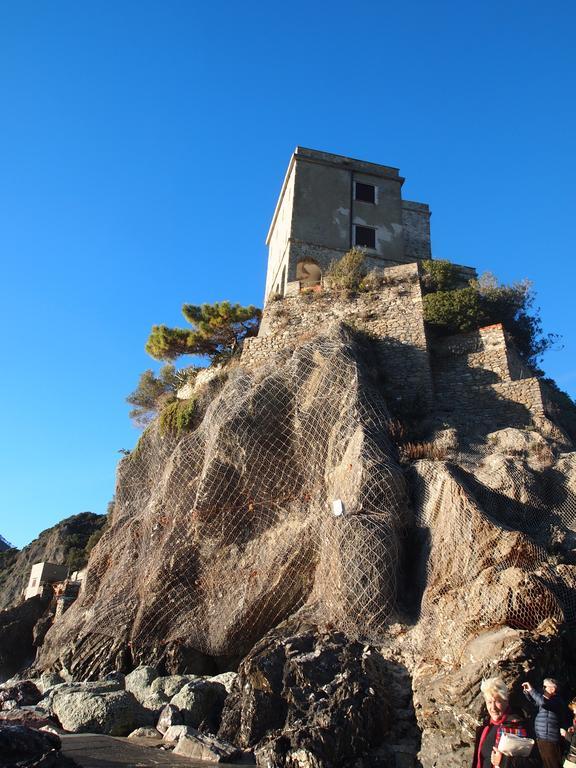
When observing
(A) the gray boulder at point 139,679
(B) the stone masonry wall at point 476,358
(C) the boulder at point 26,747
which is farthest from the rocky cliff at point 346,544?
(C) the boulder at point 26,747

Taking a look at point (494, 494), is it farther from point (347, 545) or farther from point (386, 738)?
point (386, 738)

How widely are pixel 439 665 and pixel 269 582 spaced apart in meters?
3.57

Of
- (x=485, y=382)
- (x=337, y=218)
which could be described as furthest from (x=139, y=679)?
(x=337, y=218)

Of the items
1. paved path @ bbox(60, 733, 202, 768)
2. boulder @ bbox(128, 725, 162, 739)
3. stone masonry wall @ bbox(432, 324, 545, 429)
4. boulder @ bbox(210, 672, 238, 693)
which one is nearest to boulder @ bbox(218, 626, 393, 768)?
paved path @ bbox(60, 733, 202, 768)

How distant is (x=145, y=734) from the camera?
28.4 ft

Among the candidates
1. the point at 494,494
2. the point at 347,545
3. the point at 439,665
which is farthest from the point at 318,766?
the point at 494,494

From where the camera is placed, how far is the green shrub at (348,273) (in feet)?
56.5

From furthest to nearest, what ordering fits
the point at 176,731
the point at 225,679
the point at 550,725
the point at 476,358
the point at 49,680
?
1. the point at 476,358
2. the point at 49,680
3. the point at 225,679
4. the point at 176,731
5. the point at 550,725

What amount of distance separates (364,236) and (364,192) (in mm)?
1991

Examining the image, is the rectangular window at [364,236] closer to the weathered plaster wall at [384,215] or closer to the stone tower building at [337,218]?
the stone tower building at [337,218]

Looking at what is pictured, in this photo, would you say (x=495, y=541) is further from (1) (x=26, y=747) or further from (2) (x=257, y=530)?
(1) (x=26, y=747)

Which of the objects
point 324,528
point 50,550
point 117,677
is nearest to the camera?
point 324,528

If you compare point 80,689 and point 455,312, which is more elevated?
point 455,312

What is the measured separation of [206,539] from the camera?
12.7 metres
